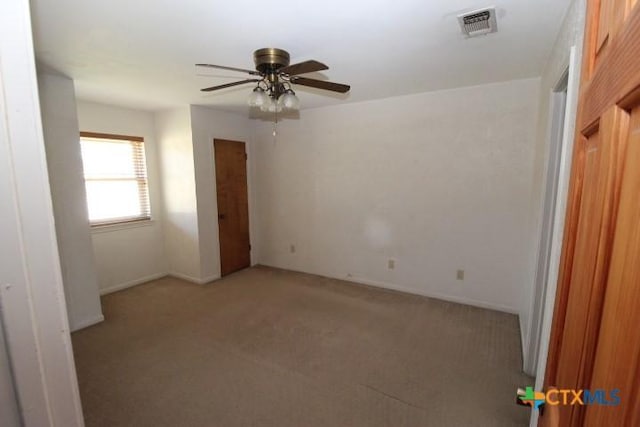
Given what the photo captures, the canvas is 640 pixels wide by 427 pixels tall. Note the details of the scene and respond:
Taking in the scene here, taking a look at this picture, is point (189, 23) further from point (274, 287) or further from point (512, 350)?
point (512, 350)

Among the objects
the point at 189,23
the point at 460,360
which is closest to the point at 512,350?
the point at 460,360

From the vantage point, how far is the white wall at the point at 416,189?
3.05m

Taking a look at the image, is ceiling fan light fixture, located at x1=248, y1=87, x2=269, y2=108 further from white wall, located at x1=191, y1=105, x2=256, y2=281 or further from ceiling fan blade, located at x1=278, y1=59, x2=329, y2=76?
white wall, located at x1=191, y1=105, x2=256, y2=281

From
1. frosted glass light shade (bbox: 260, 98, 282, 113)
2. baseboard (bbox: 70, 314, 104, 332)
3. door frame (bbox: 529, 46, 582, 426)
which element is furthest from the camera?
baseboard (bbox: 70, 314, 104, 332)

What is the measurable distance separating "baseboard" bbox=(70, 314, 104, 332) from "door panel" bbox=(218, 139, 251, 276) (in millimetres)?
1573

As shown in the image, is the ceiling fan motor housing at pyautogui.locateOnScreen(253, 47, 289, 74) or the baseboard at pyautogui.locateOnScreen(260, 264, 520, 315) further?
the baseboard at pyautogui.locateOnScreen(260, 264, 520, 315)

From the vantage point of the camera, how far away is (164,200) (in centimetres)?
431

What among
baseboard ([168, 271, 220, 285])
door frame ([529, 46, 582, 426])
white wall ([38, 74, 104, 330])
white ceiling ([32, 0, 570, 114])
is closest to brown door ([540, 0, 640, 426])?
door frame ([529, 46, 582, 426])

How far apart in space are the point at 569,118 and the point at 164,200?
4.53 m

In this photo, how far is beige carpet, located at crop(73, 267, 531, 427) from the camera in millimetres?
1884

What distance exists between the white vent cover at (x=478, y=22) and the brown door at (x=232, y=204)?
332 cm

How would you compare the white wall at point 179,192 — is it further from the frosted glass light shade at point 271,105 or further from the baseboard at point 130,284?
the frosted glass light shade at point 271,105

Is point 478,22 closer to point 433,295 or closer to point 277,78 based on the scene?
point 277,78

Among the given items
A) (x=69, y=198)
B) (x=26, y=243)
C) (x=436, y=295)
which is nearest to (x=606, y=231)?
(x=26, y=243)
